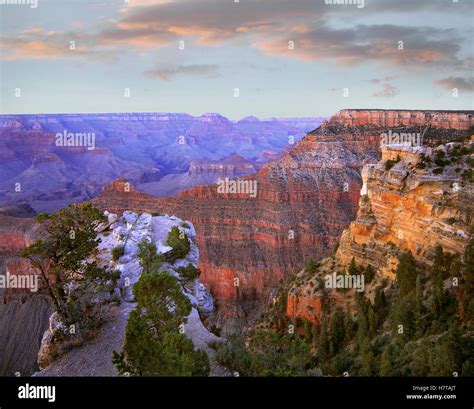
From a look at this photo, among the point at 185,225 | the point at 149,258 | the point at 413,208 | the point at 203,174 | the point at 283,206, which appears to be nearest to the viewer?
the point at 149,258

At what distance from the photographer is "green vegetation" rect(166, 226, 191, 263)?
70.8 ft

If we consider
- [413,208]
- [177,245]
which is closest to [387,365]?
[177,245]

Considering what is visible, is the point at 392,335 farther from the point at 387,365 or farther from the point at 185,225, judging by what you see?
the point at 185,225

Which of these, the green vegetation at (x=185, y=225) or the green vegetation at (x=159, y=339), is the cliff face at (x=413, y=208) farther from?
the green vegetation at (x=159, y=339)

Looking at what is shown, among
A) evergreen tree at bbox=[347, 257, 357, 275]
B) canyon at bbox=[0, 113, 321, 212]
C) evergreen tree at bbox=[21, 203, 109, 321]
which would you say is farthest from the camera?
canyon at bbox=[0, 113, 321, 212]

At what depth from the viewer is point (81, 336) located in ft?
53.7

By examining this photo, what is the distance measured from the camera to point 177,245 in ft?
71.3

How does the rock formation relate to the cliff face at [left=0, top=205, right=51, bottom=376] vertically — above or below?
above

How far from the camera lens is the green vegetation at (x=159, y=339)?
12.0m

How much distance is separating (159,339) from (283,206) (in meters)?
46.3

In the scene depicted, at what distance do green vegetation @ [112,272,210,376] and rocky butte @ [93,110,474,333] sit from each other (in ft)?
101

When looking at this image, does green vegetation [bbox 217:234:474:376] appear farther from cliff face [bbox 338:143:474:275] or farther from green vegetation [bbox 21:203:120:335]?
green vegetation [bbox 21:203:120:335]
